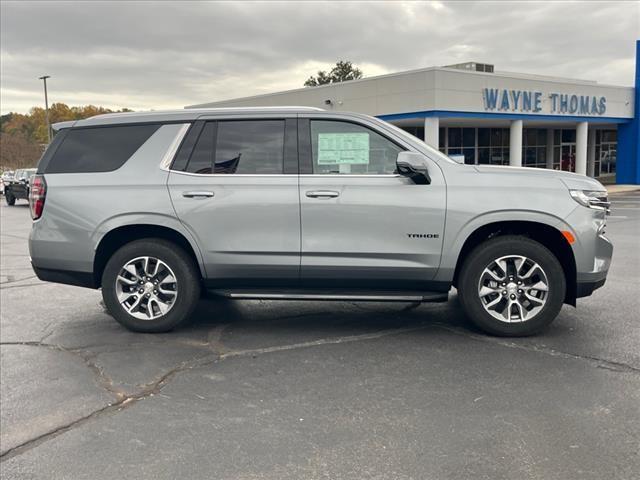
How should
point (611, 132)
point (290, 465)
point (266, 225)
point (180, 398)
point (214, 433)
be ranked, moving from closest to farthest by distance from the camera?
1. point (290, 465)
2. point (214, 433)
3. point (180, 398)
4. point (266, 225)
5. point (611, 132)

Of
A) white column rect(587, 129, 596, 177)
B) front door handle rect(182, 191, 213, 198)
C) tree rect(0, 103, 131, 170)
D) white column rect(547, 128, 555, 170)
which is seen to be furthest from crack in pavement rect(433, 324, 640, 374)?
tree rect(0, 103, 131, 170)

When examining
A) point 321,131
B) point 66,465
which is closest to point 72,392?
point 66,465

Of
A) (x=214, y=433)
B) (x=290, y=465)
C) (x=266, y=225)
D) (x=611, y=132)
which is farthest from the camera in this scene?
(x=611, y=132)

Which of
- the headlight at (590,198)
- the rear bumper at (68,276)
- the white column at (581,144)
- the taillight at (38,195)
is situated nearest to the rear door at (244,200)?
the rear bumper at (68,276)

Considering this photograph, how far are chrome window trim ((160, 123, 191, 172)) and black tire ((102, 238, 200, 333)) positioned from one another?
692 mm

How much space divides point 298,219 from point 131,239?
1.66 metres

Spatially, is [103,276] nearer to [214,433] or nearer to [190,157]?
[190,157]

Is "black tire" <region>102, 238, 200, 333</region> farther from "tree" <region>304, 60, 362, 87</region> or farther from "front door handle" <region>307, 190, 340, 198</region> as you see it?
"tree" <region>304, 60, 362, 87</region>

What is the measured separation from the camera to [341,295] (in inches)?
202

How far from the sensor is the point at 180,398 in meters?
3.96

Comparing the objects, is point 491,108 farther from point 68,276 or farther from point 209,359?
point 209,359

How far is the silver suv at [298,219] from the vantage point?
16.5 ft

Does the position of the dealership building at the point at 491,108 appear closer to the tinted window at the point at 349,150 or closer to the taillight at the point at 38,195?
the tinted window at the point at 349,150

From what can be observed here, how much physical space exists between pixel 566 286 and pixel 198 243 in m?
3.29
